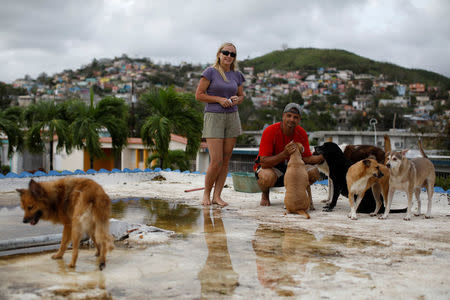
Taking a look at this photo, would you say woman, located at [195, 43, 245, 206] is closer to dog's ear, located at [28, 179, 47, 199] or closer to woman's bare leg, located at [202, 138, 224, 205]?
woman's bare leg, located at [202, 138, 224, 205]

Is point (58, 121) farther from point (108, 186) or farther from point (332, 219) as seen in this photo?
point (332, 219)

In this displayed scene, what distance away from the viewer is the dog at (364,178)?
17.5 feet

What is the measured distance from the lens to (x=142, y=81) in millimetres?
151375

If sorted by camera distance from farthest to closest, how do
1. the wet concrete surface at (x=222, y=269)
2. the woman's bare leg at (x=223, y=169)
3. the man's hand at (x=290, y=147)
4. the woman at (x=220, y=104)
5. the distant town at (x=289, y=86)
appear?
1. the distant town at (x=289, y=86)
2. the woman's bare leg at (x=223, y=169)
3. the woman at (x=220, y=104)
4. the man's hand at (x=290, y=147)
5. the wet concrete surface at (x=222, y=269)

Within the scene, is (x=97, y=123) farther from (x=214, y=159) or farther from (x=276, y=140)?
(x=276, y=140)

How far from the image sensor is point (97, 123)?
18.0 metres

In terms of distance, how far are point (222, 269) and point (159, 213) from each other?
8.58 ft

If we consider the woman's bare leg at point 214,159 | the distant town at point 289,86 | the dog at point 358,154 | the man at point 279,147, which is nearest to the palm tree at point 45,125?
the woman's bare leg at point 214,159

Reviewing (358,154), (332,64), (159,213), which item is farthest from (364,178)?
(332,64)

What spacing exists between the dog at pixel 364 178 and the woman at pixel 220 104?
1.76 meters

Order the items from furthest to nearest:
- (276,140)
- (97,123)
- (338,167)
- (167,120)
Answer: (97,123)
(167,120)
(276,140)
(338,167)

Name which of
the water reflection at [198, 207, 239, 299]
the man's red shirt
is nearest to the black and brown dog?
the man's red shirt

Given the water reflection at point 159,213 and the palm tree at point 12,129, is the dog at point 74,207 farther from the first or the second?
the palm tree at point 12,129

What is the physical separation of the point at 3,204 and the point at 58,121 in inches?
531
